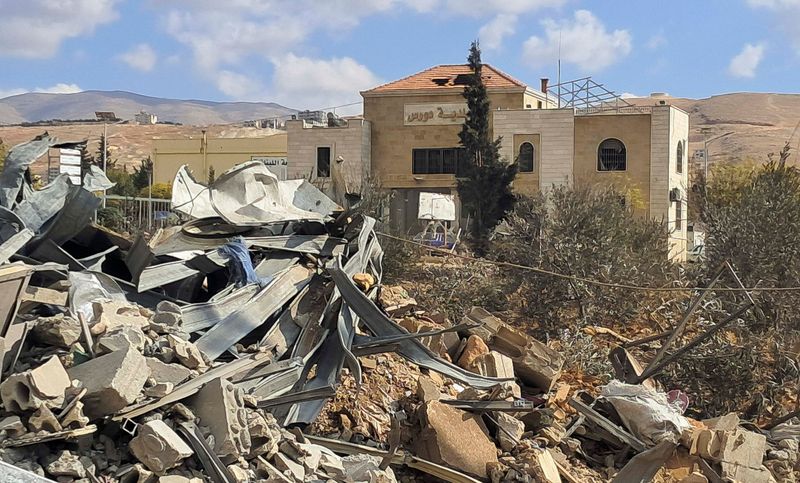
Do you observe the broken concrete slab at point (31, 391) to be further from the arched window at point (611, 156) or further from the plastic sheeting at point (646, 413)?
the arched window at point (611, 156)

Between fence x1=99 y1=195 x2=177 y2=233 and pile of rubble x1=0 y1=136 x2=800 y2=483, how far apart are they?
17.2 ft

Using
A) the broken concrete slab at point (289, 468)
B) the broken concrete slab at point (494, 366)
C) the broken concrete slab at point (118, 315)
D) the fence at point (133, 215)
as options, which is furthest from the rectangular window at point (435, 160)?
the broken concrete slab at point (289, 468)

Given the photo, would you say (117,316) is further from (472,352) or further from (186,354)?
(472,352)

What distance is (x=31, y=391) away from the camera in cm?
476

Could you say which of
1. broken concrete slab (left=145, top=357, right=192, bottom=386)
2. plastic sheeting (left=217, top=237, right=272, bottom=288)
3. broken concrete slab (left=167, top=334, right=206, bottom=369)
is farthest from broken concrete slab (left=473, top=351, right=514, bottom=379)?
broken concrete slab (left=145, top=357, right=192, bottom=386)

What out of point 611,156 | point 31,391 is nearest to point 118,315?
point 31,391

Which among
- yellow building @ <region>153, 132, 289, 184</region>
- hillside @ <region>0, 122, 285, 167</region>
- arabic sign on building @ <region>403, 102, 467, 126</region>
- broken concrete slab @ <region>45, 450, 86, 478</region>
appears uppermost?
hillside @ <region>0, 122, 285, 167</region>

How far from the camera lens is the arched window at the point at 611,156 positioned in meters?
39.4

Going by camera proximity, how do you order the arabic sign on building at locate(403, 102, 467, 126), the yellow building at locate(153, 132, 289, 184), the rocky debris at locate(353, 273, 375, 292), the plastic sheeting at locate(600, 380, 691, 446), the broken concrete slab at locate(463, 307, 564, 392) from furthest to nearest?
the yellow building at locate(153, 132, 289, 184), the arabic sign on building at locate(403, 102, 467, 126), the rocky debris at locate(353, 273, 375, 292), the broken concrete slab at locate(463, 307, 564, 392), the plastic sheeting at locate(600, 380, 691, 446)

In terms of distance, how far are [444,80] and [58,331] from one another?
40.0 meters

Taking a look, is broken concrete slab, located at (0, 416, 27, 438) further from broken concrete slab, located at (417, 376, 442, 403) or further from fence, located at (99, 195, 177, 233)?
fence, located at (99, 195, 177, 233)

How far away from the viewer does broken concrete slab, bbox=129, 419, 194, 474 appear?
496 cm

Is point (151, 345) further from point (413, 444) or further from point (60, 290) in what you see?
point (413, 444)

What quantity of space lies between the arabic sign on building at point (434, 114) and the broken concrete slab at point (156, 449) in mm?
37287
